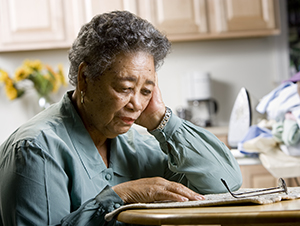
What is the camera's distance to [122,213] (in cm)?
81

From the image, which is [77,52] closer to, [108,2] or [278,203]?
[278,203]

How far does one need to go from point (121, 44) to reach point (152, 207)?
0.47 metres

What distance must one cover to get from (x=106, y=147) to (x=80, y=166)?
7.8 inches

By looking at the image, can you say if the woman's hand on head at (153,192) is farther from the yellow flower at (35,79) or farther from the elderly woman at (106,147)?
the yellow flower at (35,79)

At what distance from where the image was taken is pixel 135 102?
1143 mm

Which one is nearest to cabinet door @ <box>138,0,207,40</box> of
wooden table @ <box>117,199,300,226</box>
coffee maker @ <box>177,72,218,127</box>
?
coffee maker @ <box>177,72,218,127</box>

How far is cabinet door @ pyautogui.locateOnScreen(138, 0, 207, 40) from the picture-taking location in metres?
3.25

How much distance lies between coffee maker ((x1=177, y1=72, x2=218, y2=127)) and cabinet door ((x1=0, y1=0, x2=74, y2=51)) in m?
1.06

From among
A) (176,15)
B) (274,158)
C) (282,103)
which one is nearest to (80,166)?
(274,158)

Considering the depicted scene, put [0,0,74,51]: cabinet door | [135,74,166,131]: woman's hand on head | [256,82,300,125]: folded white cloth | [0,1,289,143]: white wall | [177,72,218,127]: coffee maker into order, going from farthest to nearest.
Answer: [0,1,289,143]: white wall < [177,72,218,127]: coffee maker < [0,0,74,51]: cabinet door < [256,82,300,125]: folded white cloth < [135,74,166,131]: woman's hand on head

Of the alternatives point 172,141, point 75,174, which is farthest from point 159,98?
point 75,174

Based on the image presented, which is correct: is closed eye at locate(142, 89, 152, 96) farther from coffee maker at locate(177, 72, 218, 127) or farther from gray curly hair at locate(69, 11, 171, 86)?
coffee maker at locate(177, 72, 218, 127)

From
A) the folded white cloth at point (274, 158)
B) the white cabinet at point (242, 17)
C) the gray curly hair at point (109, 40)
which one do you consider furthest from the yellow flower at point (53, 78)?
the gray curly hair at point (109, 40)

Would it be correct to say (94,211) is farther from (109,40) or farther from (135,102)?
(109,40)
